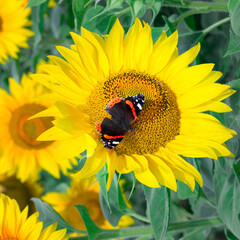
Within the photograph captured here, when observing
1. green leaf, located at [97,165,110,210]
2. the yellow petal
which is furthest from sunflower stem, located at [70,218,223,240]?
the yellow petal

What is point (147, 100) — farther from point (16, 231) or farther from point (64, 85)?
point (16, 231)

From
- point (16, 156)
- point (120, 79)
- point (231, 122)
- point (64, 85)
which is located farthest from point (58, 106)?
point (16, 156)

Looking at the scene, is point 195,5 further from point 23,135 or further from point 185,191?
point 23,135

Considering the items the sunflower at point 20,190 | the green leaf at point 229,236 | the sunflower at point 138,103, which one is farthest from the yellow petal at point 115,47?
the sunflower at point 20,190

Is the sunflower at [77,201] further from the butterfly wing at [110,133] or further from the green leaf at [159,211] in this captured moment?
the butterfly wing at [110,133]

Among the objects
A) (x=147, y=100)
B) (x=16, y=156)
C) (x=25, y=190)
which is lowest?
(x=25, y=190)

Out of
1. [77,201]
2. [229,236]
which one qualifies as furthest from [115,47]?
[77,201]
